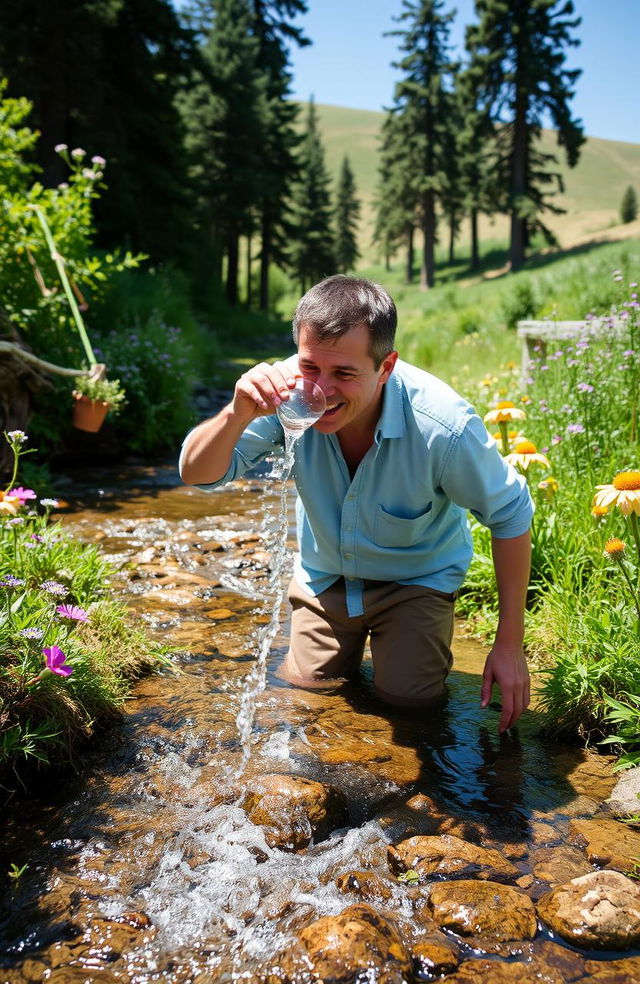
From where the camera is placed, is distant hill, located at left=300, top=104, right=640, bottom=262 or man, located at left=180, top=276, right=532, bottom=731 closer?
man, located at left=180, top=276, right=532, bottom=731

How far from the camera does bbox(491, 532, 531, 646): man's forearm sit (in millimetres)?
2658

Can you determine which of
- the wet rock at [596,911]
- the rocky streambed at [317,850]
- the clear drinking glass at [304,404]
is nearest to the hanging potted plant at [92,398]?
the rocky streambed at [317,850]

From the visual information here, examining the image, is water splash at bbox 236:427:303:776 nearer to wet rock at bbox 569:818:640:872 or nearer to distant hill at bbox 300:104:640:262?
wet rock at bbox 569:818:640:872

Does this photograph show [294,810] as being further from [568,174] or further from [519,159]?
[568,174]

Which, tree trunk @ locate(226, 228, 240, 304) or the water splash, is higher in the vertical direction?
tree trunk @ locate(226, 228, 240, 304)

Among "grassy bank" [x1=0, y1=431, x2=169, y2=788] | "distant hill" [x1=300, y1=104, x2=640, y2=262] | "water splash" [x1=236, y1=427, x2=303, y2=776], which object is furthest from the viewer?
"distant hill" [x1=300, y1=104, x2=640, y2=262]

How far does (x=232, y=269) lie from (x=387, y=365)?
1179 inches

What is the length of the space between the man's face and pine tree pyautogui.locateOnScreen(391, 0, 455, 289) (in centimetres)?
3913

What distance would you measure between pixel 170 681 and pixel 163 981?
1579mm

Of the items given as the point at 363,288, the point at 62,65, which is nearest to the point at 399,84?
the point at 62,65

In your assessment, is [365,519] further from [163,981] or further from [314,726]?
[163,981]

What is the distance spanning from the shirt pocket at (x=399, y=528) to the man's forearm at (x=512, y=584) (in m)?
0.33

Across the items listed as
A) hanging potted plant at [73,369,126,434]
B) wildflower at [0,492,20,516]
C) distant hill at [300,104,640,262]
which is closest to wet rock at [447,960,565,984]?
wildflower at [0,492,20,516]

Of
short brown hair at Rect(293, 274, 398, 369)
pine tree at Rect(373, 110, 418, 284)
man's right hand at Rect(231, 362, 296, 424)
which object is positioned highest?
pine tree at Rect(373, 110, 418, 284)
